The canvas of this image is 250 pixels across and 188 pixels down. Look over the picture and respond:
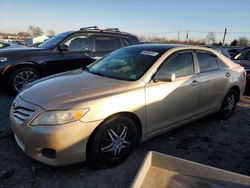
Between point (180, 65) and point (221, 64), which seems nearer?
point (180, 65)

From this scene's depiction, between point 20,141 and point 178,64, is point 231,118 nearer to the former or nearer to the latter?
point 178,64

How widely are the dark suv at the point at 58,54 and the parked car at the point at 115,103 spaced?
278 centimetres

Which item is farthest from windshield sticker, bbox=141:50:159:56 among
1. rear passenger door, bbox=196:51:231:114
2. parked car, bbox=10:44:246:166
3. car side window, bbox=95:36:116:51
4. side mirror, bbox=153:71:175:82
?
car side window, bbox=95:36:116:51

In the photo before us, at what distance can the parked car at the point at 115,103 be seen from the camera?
3.35 m

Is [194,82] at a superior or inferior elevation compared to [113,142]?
superior

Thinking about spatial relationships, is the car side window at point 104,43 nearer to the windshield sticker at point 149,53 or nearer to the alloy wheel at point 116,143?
the windshield sticker at point 149,53

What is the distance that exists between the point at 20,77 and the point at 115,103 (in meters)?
4.28

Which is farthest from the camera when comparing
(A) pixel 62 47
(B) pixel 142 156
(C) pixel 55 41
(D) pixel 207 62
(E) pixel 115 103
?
(C) pixel 55 41

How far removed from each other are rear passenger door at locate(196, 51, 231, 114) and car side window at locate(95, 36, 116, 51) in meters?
3.61

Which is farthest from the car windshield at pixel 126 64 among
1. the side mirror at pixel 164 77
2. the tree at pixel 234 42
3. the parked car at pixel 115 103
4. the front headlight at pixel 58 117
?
the tree at pixel 234 42

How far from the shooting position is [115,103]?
359 cm

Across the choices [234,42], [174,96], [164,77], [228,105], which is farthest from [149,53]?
[234,42]

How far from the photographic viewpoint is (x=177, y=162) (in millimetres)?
1959

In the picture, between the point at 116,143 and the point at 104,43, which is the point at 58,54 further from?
the point at 116,143
